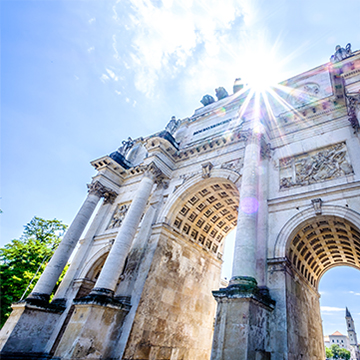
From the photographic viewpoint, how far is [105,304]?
37.7ft

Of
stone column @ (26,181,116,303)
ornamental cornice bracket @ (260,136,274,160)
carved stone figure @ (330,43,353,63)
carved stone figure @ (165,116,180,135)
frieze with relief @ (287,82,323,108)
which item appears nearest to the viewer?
ornamental cornice bracket @ (260,136,274,160)

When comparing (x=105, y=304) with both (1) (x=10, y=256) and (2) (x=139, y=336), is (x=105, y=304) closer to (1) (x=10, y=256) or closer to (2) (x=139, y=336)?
(2) (x=139, y=336)

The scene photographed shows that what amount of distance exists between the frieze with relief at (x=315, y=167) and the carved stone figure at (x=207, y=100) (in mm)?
13955

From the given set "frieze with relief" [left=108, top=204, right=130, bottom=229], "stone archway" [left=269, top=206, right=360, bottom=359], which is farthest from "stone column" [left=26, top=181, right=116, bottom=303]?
"stone archway" [left=269, top=206, right=360, bottom=359]

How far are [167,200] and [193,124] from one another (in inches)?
363

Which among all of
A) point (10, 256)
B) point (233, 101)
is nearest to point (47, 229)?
point (10, 256)

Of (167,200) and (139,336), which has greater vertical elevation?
(167,200)

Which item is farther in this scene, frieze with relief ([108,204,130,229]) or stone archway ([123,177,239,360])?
frieze with relief ([108,204,130,229])

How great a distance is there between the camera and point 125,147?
2323cm

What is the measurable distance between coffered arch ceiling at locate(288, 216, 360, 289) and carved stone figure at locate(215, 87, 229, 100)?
1656cm

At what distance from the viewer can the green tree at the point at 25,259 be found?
2173 centimetres

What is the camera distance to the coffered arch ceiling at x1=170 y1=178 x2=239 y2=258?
16328 millimetres

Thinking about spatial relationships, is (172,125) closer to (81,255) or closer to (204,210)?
(204,210)

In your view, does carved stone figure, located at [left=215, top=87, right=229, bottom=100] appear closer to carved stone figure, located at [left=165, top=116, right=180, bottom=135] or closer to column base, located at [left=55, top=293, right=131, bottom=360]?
carved stone figure, located at [left=165, top=116, right=180, bottom=135]
